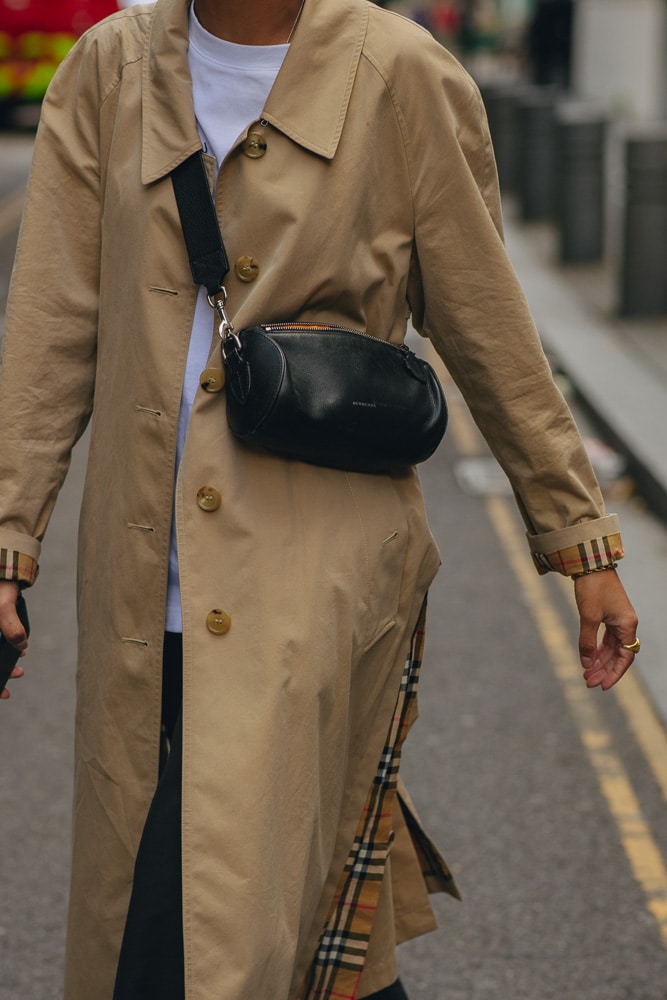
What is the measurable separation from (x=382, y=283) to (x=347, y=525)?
342 millimetres

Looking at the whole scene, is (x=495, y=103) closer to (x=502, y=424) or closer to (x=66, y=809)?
(x=66, y=809)

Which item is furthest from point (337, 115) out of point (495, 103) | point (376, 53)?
point (495, 103)

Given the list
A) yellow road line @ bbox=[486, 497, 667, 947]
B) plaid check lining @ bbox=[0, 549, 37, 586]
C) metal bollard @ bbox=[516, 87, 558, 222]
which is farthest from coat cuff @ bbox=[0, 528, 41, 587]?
metal bollard @ bbox=[516, 87, 558, 222]

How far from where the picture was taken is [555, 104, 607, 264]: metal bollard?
530 inches

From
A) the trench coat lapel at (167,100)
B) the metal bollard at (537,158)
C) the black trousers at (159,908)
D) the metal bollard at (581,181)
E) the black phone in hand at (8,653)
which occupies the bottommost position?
the black trousers at (159,908)

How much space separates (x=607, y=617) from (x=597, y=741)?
95.7 inches

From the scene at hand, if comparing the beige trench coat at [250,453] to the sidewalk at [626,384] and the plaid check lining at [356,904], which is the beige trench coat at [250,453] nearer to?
the plaid check lining at [356,904]

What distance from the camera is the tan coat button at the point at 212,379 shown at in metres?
2.14

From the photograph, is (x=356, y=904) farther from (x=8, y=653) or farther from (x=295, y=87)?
(x=295, y=87)

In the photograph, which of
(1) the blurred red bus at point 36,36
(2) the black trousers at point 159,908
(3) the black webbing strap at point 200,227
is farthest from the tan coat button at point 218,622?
(1) the blurred red bus at point 36,36

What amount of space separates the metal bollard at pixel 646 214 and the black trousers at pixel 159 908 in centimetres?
917

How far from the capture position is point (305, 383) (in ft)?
6.91

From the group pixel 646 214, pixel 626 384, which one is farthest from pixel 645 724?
pixel 646 214

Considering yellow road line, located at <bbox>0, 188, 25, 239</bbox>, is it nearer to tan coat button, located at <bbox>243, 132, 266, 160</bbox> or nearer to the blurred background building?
the blurred background building
